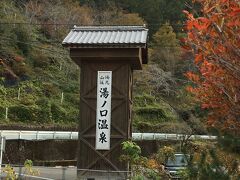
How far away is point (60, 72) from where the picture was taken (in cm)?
3491

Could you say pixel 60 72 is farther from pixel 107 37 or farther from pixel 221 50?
pixel 221 50

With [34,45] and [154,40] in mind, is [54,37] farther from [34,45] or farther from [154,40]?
[154,40]

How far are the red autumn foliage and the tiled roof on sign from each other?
638 cm

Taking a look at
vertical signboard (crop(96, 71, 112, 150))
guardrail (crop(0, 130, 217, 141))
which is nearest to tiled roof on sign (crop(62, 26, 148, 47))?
vertical signboard (crop(96, 71, 112, 150))

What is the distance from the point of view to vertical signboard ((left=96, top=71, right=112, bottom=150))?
1105cm

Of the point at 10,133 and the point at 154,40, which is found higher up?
the point at 154,40

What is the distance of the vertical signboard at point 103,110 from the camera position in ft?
36.2

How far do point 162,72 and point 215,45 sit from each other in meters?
32.5

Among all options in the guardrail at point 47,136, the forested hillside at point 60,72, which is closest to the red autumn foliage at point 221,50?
the guardrail at point 47,136

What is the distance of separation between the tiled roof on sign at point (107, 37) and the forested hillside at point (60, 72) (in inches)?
552

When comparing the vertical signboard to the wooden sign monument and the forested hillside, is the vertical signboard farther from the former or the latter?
the forested hillside

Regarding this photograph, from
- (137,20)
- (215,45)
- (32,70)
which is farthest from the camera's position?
(137,20)

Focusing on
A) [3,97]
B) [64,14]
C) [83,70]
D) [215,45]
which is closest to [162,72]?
[64,14]

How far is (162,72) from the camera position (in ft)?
120
